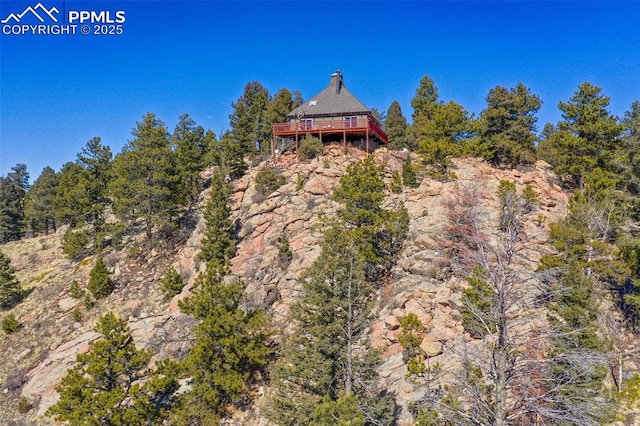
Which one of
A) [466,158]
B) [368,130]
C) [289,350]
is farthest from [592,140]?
[289,350]

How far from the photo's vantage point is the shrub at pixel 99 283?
31.9m

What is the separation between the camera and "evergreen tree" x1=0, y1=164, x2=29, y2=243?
61109 millimetres

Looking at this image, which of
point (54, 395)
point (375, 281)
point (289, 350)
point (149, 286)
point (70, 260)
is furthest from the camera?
point (70, 260)

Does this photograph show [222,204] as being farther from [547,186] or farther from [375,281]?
[547,186]

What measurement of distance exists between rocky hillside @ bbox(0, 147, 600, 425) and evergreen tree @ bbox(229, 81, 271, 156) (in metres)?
8.97

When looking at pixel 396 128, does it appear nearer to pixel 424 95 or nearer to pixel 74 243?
pixel 424 95

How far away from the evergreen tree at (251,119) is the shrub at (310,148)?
990 centimetres

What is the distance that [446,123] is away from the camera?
34438 mm

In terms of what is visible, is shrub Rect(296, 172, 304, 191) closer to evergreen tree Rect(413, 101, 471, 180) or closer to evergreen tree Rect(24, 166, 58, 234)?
evergreen tree Rect(413, 101, 471, 180)

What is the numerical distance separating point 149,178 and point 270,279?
16687mm

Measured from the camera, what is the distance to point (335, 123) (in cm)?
4375

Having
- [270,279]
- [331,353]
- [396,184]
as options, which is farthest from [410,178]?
[331,353]

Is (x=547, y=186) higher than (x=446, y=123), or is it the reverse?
(x=446, y=123)

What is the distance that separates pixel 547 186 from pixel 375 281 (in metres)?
17.9
